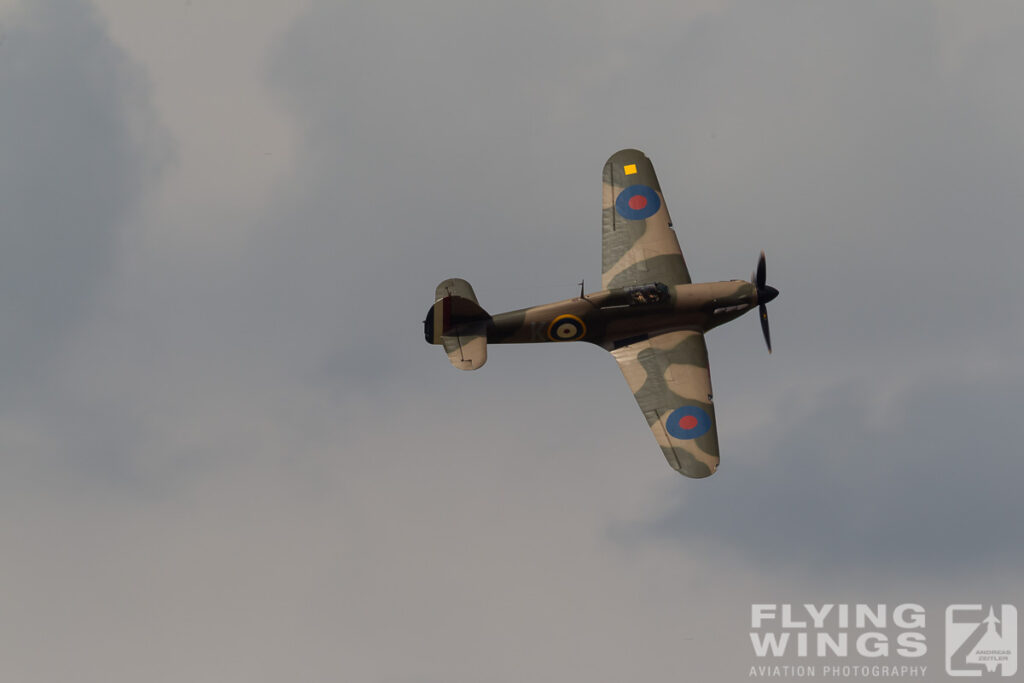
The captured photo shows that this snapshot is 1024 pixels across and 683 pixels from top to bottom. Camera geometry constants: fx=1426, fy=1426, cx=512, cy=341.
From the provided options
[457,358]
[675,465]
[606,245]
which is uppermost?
[606,245]

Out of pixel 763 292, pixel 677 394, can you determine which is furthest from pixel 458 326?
pixel 763 292

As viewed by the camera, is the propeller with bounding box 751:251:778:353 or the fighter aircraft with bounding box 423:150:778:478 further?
the propeller with bounding box 751:251:778:353

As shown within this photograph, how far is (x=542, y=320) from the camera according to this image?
49.2 meters

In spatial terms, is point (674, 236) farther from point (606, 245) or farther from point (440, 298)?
point (440, 298)

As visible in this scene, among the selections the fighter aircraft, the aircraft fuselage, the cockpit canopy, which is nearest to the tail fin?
the fighter aircraft

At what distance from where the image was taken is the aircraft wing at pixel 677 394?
45688 millimetres

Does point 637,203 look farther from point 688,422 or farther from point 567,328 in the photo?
point 688,422

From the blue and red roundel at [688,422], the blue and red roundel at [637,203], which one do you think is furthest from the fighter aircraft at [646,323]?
the blue and red roundel at [637,203]

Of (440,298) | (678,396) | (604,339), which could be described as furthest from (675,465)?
(440,298)

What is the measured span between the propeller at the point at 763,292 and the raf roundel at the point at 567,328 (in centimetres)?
618

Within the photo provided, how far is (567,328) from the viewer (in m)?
49.4

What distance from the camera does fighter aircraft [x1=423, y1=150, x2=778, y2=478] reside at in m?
47.4

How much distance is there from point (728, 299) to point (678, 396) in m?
4.40

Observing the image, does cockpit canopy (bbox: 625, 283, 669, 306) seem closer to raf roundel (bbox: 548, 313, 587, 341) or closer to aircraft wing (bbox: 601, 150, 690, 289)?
aircraft wing (bbox: 601, 150, 690, 289)
